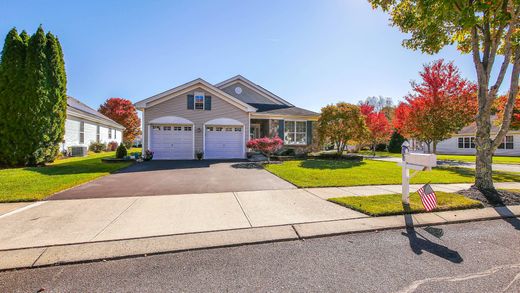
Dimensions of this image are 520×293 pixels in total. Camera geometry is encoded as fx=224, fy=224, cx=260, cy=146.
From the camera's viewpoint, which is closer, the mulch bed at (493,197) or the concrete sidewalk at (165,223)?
the concrete sidewalk at (165,223)

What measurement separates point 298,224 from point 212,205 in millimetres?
2241

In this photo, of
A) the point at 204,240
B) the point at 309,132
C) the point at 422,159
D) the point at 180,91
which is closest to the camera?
the point at 204,240

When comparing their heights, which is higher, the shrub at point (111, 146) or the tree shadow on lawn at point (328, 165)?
the shrub at point (111, 146)

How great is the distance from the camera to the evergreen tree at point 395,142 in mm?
29969

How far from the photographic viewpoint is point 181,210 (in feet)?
16.6

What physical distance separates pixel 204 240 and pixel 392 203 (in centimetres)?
A: 448

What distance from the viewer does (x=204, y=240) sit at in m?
3.58

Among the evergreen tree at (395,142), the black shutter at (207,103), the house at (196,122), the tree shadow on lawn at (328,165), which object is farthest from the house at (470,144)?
the black shutter at (207,103)

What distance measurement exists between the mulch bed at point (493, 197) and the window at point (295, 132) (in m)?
13.0

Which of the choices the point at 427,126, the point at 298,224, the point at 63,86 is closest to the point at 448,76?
the point at 427,126

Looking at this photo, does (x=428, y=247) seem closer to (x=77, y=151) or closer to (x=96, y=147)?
(x=77, y=151)

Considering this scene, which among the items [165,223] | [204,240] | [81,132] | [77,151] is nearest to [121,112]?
[81,132]

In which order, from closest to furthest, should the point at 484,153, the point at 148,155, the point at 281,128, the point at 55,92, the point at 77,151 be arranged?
the point at 484,153 → the point at 55,92 → the point at 148,155 → the point at 77,151 → the point at 281,128

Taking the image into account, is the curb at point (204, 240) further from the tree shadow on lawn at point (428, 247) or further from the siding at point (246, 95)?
the siding at point (246, 95)
